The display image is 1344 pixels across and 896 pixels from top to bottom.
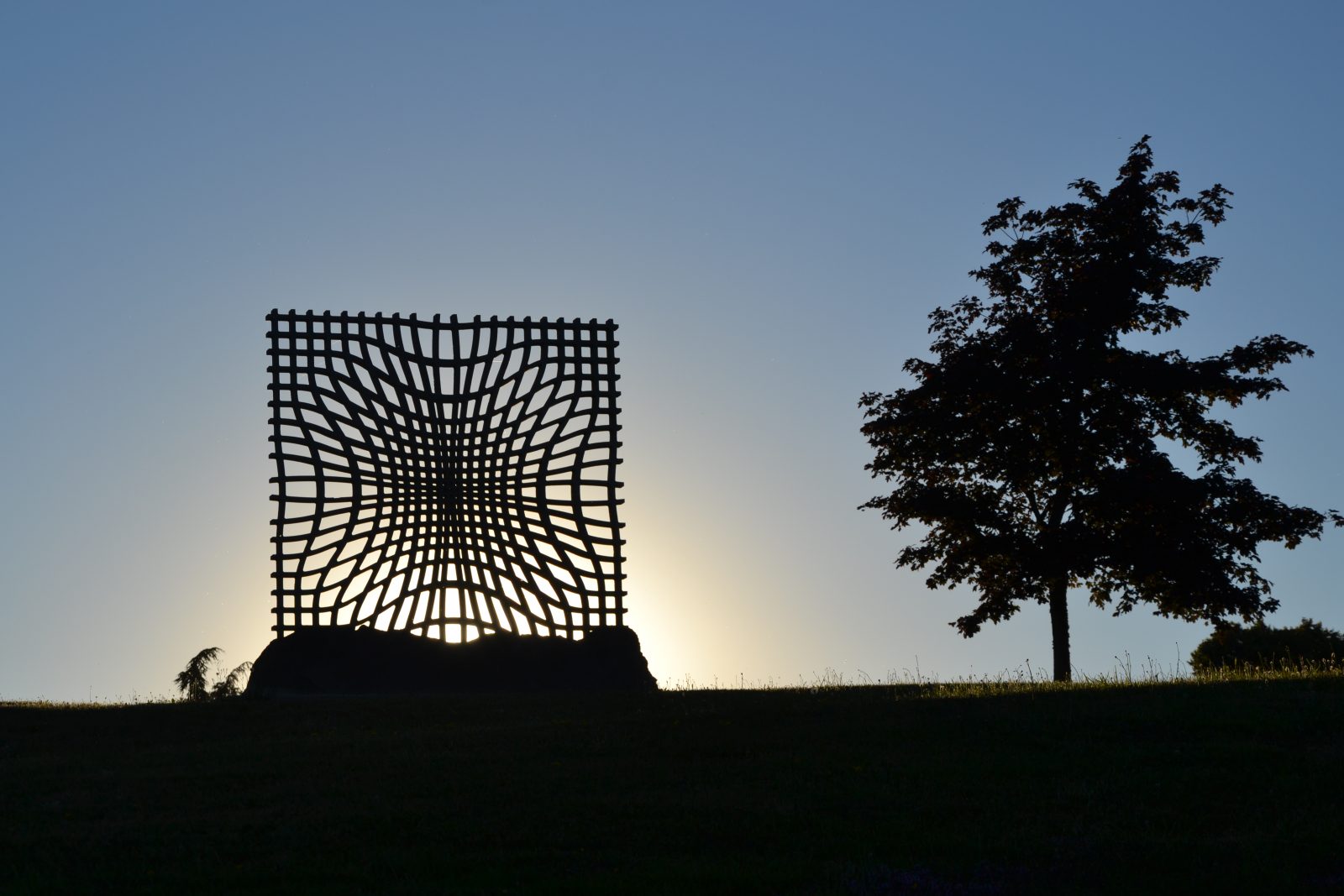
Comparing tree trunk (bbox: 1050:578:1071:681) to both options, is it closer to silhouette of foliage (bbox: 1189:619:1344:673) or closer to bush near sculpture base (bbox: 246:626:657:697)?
bush near sculpture base (bbox: 246:626:657:697)

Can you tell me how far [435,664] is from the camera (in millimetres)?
19938

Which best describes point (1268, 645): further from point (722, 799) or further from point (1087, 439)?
point (722, 799)

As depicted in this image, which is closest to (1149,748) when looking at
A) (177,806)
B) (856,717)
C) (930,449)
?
(856,717)

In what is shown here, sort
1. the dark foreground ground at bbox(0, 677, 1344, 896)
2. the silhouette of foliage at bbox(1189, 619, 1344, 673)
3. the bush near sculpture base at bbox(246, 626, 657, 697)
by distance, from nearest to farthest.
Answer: the dark foreground ground at bbox(0, 677, 1344, 896), the bush near sculpture base at bbox(246, 626, 657, 697), the silhouette of foliage at bbox(1189, 619, 1344, 673)

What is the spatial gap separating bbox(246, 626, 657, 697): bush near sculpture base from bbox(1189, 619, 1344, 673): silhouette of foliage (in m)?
12.6

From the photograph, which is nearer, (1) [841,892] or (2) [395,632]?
(1) [841,892]

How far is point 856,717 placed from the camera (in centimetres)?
1359

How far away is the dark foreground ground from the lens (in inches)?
343

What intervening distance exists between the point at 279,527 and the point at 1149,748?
1221 cm

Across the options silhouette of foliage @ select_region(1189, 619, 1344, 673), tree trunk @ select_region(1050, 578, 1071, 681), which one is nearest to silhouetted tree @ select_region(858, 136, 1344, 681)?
tree trunk @ select_region(1050, 578, 1071, 681)

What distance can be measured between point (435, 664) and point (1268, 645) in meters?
16.0

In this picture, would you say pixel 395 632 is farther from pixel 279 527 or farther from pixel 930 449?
pixel 930 449

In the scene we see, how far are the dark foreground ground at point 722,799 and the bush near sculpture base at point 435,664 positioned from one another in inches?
167

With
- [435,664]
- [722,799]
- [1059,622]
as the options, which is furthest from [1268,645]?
[722,799]
